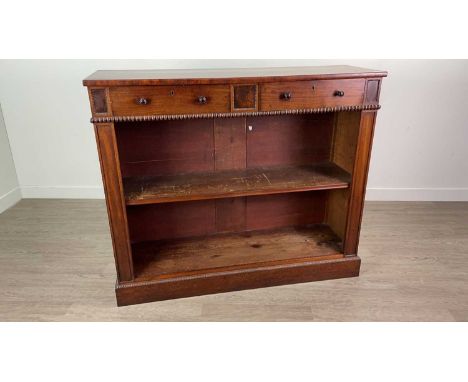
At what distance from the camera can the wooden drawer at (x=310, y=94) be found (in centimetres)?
146

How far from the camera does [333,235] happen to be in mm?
2000

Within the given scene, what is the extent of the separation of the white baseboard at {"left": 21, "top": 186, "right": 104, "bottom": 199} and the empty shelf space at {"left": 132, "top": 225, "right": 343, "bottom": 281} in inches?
42.3

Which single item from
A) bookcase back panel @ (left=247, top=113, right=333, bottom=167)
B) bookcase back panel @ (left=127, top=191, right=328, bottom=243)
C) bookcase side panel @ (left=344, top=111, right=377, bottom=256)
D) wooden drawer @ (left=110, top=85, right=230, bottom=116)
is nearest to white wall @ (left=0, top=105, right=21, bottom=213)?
bookcase back panel @ (left=127, top=191, right=328, bottom=243)

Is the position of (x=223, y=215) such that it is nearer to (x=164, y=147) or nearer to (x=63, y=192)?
(x=164, y=147)

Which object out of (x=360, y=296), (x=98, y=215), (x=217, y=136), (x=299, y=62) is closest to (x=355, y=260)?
(x=360, y=296)

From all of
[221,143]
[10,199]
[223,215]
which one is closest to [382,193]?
[223,215]

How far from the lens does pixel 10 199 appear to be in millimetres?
2703

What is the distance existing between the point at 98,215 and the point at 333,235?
1.66 meters

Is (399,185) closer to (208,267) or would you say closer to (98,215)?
(208,267)

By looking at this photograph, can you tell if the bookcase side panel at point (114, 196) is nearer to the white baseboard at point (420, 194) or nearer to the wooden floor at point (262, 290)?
the wooden floor at point (262, 290)

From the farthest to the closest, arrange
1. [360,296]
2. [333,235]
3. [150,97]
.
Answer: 1. [333,235]
2. [360,296]
3. [150,97]

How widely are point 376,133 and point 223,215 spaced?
1387mm

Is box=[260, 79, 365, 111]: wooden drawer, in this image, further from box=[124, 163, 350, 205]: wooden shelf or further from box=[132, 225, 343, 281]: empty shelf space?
box=[132, 225, 343, 281]: empty shelf space

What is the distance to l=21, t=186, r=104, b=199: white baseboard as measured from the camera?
2.79m
